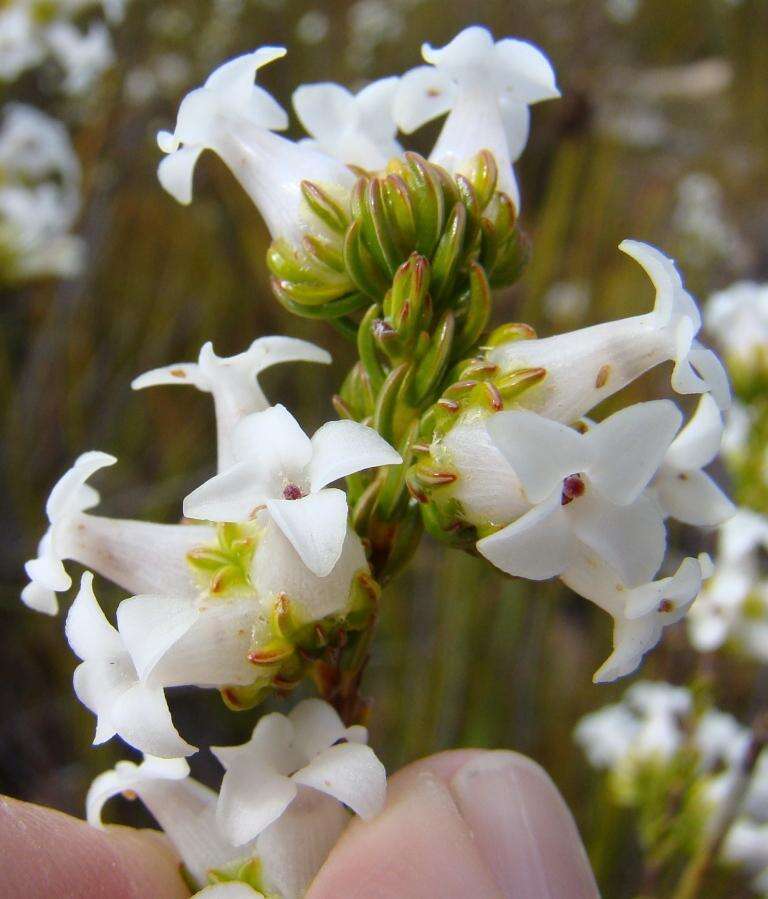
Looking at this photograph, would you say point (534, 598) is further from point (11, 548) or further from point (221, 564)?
point (221, 564)

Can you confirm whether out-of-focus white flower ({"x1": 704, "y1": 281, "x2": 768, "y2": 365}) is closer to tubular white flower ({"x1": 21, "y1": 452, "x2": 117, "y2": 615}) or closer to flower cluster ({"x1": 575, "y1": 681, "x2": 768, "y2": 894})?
flower cluster ({"x1": 575, "y1": 681, "x2": 768, "y2": 894})

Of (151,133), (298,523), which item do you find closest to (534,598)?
(298,523)

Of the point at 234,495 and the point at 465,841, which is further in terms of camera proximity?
the point at 465,841

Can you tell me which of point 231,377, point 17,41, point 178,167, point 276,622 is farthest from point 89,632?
point 17,41

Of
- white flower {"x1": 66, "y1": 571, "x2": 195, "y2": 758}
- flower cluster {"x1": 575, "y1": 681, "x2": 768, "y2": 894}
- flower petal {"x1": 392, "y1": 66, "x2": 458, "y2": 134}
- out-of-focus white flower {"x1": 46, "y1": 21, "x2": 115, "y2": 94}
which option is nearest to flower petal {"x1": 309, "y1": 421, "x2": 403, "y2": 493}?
white flower {"x1": 66, "y1": 571, "x2": 195, "y2": 758}

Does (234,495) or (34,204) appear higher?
(234,495)

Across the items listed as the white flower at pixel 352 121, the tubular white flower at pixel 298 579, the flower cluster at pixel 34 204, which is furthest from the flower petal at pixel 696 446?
the flower cluster at pixel 34 204

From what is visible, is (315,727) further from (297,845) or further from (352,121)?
(352,121)
